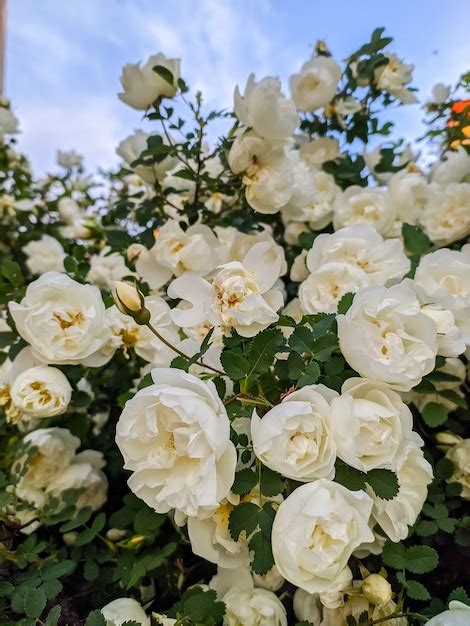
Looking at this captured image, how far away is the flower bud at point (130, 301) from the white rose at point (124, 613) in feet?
1.05

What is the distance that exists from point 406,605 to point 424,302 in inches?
14.9

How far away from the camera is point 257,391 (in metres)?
0.57

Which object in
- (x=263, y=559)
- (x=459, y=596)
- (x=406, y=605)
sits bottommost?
(x=406, y=605)

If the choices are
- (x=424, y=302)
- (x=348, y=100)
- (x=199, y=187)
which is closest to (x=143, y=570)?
(x=424, y=302)

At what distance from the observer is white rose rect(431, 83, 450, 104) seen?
1.08 metres

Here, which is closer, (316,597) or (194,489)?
(194,489)

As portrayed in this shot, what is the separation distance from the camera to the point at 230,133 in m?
0.91

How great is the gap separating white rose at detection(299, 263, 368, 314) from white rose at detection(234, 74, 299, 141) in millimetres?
239

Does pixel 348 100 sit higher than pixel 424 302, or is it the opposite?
pixel 348 100

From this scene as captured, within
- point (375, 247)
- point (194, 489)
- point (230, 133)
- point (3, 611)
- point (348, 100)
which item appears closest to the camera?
point (194, 489)

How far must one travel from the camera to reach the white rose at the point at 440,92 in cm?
108

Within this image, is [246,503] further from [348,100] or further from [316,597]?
[348,100]

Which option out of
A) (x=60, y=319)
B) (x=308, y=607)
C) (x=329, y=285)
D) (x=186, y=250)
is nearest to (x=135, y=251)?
(x=186, y=250)

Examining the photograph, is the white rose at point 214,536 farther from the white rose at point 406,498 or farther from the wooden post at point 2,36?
the wooden post at point 2,36
